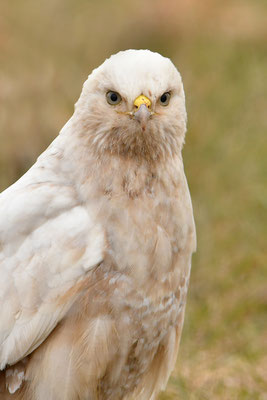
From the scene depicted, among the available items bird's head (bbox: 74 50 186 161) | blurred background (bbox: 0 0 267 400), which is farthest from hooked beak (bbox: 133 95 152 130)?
blurred background (bbox: 0 0 267 400)

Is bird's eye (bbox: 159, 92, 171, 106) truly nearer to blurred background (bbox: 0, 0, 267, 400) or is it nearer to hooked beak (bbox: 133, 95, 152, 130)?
hooked beak (bbox: 133, 95, 152, 130)

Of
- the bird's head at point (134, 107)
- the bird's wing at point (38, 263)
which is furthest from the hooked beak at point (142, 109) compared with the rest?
the bird's wing at point (38, 263)

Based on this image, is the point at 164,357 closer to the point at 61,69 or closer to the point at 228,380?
the point at 228,380

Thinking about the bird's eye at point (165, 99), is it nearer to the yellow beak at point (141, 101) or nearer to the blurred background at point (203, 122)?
the yellow beak at point (141, 101)

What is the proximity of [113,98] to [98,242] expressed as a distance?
1.64 feet

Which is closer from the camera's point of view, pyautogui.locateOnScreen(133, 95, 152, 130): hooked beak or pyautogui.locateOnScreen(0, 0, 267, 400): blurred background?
pyautogui.locateOnScreen(133, 95, 152, 130): hooked beak

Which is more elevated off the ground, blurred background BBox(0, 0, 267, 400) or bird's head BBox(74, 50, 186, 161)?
bird's head BBox(74, 50, 186, 161)

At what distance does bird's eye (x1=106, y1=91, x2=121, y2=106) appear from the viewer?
9.68ft

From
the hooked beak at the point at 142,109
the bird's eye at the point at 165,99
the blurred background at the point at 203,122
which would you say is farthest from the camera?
the blurred background at the point at 203,122

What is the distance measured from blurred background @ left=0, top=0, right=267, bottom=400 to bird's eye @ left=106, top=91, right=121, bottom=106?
1.63 metres

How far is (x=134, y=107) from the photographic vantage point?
2906 millimetres

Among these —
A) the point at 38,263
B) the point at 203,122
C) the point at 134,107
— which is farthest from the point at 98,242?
the point at 203,122

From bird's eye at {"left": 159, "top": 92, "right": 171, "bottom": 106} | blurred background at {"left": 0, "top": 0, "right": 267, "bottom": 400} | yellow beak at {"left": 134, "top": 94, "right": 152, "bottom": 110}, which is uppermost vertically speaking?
yellow beak at {"left": 134, "top": 94, "right": 152, "bottom": 110}

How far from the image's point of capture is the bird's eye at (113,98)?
116 inches
